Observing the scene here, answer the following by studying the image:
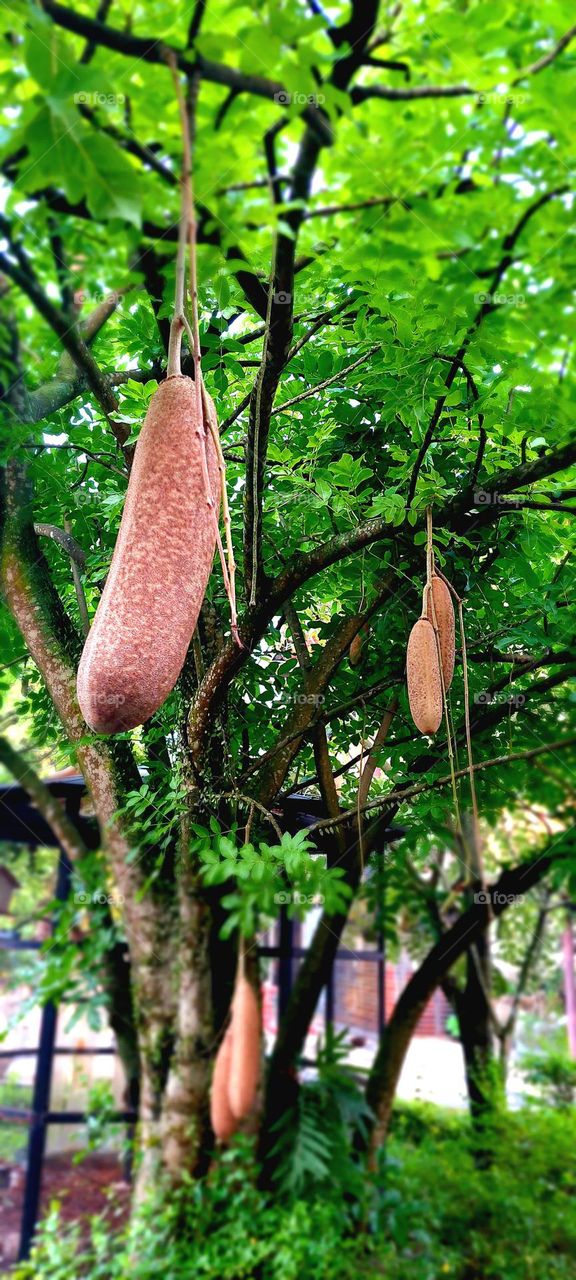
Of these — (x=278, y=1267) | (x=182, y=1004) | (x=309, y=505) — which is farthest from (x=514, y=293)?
(x=278, y=1267)

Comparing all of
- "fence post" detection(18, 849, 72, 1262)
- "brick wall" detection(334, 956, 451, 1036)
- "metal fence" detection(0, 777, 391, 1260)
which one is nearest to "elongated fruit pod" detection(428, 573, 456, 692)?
"metal fence" detection(0, 777, 391, 1260)

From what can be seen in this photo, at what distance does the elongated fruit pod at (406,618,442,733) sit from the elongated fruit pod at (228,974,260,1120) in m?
0.24

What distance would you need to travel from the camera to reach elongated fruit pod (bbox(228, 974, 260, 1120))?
55cm

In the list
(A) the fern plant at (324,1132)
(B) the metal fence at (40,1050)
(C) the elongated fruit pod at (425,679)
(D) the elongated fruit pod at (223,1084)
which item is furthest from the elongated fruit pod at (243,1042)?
(A) the fern plant at (324,1132)

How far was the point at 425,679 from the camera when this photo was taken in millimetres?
522

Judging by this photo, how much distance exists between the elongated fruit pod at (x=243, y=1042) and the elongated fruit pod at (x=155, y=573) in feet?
0.91

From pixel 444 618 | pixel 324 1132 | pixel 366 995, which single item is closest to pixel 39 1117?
pixel 324 1132

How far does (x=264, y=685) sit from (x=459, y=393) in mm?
407

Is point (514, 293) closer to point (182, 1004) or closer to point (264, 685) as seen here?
point (264, 685)

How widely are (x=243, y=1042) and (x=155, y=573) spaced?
0.39 m

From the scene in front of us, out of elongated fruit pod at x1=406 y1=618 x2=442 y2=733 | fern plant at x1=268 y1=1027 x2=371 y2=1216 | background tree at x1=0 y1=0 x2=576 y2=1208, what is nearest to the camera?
background tree at x1=0 y1=0 x2=576 y2=1208

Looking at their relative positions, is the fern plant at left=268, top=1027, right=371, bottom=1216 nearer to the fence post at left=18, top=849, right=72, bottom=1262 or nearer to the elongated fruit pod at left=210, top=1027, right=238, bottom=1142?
the fence post at left=18, top=849, right=72, bottom=1262

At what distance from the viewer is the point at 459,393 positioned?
64cm

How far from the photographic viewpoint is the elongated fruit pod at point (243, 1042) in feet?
1.82
